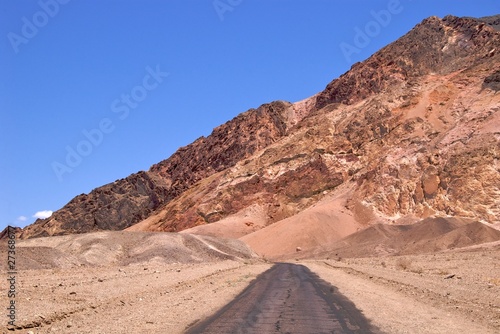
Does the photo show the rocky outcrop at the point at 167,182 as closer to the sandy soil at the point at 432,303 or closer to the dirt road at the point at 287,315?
the sandy soil at the point at 432,303

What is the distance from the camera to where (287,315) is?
1334 centimetres

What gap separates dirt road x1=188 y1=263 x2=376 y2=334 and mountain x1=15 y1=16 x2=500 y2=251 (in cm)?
4881

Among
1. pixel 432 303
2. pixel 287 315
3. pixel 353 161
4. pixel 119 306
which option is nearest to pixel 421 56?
pixel 353 161

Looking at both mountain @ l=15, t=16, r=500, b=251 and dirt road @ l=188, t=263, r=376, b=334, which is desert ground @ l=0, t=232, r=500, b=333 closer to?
dirt road @ l=188, t=263, r=376, b=334

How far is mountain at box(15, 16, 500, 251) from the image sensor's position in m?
67.9

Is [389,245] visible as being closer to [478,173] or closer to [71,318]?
[478,173]

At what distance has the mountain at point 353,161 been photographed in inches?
2675

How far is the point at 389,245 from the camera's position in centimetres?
5956

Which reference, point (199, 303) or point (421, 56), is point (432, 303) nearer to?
point (199, 303)

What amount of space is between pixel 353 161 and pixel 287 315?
3076 inches

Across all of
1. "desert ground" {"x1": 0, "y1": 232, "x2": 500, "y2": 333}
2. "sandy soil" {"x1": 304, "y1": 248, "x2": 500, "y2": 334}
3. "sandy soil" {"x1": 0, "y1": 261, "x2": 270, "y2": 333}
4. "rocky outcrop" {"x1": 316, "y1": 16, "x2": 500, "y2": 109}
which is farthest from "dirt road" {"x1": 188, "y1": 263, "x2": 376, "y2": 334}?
"rocky outcrop" {"x1": 316, "y1": 16, "x2": 500, "y2": 109}

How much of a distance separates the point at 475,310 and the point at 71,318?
10873 millimetres

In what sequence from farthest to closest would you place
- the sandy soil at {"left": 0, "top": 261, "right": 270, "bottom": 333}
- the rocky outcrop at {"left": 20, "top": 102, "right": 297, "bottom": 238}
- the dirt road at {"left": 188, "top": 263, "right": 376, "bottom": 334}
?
the rocky outcrop at {"left": 20, "top": 102, "right": 297, "bottom": 238}
the sandy soil at {"left": 0, "top": 261, "right": 270, "bottom": 333}
the dirt road at {"left": 188, "top": 263, "right": 376, "bottom": 334}

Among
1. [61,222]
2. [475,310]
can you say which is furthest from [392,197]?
[61,222]
